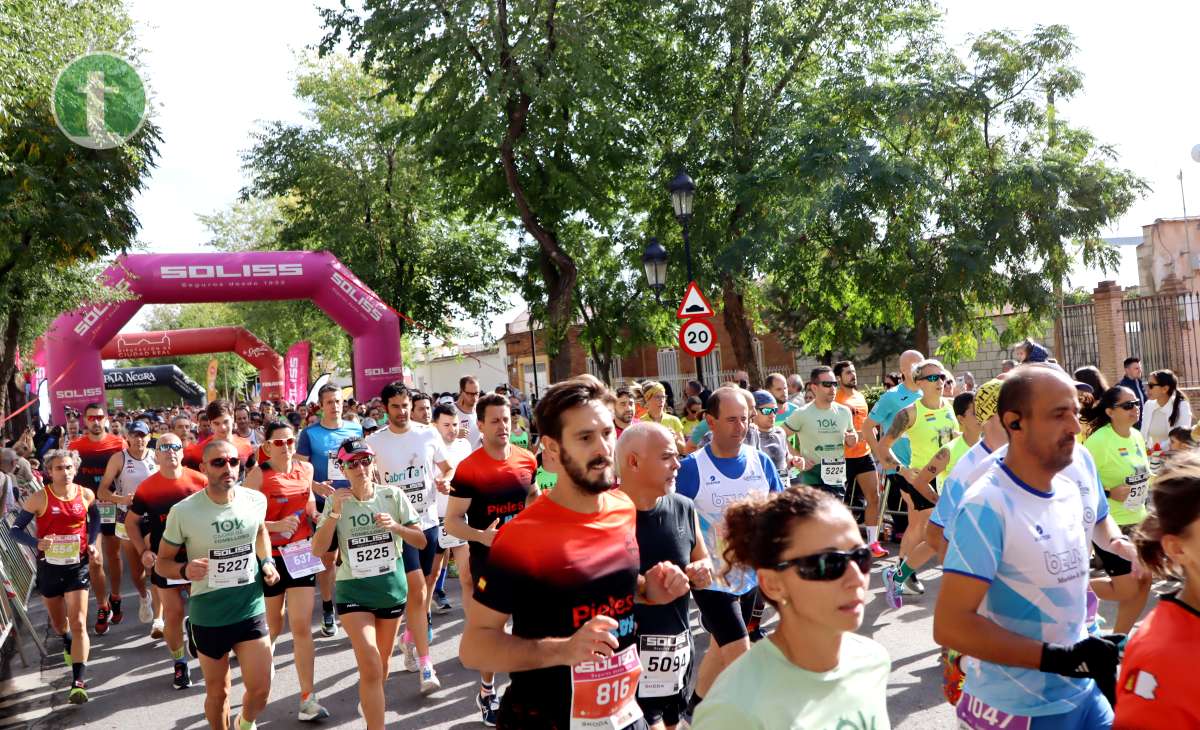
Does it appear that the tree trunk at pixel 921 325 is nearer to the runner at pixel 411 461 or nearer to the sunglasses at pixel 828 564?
the runner at pixel 411 461

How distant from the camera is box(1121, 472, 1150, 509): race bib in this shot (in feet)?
22.0

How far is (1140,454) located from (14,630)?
30.8ft

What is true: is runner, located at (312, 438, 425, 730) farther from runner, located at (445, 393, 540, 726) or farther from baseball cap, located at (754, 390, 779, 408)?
baseball cap, located at (754, 390, 779, 408)

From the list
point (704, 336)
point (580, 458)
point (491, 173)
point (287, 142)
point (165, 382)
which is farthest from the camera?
point (165, 382)

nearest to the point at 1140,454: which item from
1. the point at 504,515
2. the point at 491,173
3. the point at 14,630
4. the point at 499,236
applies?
the point at 504,515

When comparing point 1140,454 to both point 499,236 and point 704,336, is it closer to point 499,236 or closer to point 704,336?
point 704,336

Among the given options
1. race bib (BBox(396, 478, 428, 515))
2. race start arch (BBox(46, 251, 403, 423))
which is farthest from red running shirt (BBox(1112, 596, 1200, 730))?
race start arch (BBox(46, 251, 403, 423))

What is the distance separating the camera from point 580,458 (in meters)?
3.25

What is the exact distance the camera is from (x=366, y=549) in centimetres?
619

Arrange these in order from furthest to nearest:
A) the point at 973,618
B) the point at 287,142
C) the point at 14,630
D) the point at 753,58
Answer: the point at 287,142 < the point at 753,58 < the point at 14,630 < the point at 973,618

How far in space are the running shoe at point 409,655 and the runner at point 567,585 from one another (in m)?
4.62

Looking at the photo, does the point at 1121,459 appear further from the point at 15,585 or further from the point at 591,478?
the point at 15,585

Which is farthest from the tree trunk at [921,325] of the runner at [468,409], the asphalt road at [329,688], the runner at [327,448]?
the runner at [327,448]

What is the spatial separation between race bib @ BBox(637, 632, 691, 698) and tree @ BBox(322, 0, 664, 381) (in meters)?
14.5
